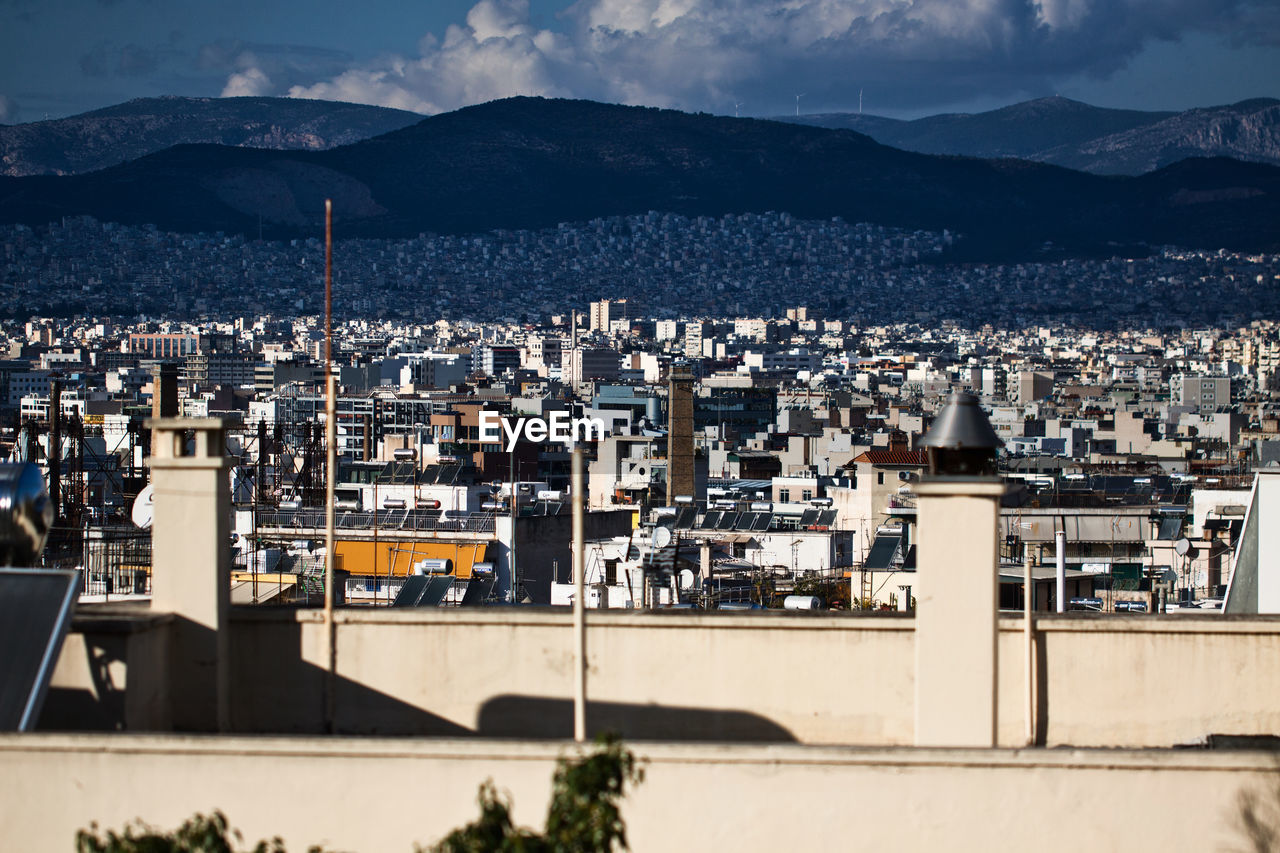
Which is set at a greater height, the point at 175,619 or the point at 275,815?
the point at 175,619

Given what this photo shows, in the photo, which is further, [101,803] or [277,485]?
[277,485]

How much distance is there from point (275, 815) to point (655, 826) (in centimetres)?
A: 119

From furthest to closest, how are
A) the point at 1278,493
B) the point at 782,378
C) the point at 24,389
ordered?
the point at 782,378, the point at 24,389, the point at 1278,493

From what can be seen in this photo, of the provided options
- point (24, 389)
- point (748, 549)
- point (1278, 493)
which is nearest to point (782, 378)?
point (24, 389)

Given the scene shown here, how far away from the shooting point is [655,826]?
5.85 m

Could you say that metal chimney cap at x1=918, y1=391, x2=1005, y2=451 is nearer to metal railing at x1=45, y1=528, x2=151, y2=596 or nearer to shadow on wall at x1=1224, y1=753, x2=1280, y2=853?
shadow on wall at x1=1224, y1=753, x2=1280, y2=853

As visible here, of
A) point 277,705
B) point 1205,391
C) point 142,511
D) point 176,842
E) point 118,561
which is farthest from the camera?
point 1205,391

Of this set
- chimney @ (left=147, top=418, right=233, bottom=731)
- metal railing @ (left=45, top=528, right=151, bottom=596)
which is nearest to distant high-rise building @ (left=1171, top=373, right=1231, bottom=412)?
metal railing @ (left=45, top=528, right=151, bottom=596)

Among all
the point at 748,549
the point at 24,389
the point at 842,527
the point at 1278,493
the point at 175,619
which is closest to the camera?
the point at 175,619

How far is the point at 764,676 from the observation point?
714 cm

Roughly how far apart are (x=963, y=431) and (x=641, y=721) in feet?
5.34

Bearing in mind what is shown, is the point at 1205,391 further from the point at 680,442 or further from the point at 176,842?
the point at 176,842

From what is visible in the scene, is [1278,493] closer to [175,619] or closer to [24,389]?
[175,619]

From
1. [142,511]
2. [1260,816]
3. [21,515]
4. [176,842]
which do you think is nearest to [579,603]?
[176,842]
